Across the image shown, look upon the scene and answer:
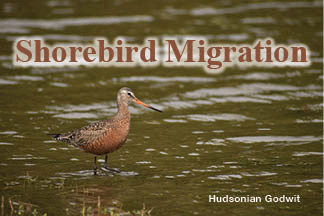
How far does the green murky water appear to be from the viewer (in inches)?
423

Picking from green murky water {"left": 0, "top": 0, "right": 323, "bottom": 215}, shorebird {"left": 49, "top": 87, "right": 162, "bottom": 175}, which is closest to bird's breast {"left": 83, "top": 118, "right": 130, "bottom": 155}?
shorebird {"left": 49, "top": 87, "right": 162, "bottom": 175}

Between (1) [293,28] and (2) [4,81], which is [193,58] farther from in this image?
(2) [4,81]

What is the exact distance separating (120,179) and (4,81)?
303 inches

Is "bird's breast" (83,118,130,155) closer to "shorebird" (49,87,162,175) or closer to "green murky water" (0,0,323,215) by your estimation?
"shorebird" (49,87,162,175)

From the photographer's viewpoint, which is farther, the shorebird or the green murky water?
the shorebird

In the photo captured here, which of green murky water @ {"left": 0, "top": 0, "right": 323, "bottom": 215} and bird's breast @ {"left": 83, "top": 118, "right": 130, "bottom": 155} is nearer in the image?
green murky water @ {"left": 0, "top": 0, "right": 323, "bottom": 215}

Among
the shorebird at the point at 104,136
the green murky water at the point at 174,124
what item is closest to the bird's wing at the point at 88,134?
the shorebird at the point at 104,136

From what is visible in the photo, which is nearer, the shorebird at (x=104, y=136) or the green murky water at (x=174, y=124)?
the green murky water at (x=174, y=124)

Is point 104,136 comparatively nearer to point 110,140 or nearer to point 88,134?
point 110,140

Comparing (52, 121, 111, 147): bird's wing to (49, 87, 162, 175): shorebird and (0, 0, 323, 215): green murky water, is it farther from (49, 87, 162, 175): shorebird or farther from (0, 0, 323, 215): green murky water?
(0, 0, 323, 215): green murky water

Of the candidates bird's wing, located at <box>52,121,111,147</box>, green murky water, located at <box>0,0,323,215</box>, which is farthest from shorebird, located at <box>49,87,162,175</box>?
green murky water, located at <box>0,0,323,215</box>

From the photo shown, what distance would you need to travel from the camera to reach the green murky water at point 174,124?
10.7 m

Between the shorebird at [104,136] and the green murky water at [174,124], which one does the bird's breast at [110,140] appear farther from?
the green murky water at [174,124]

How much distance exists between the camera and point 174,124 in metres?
15.0
